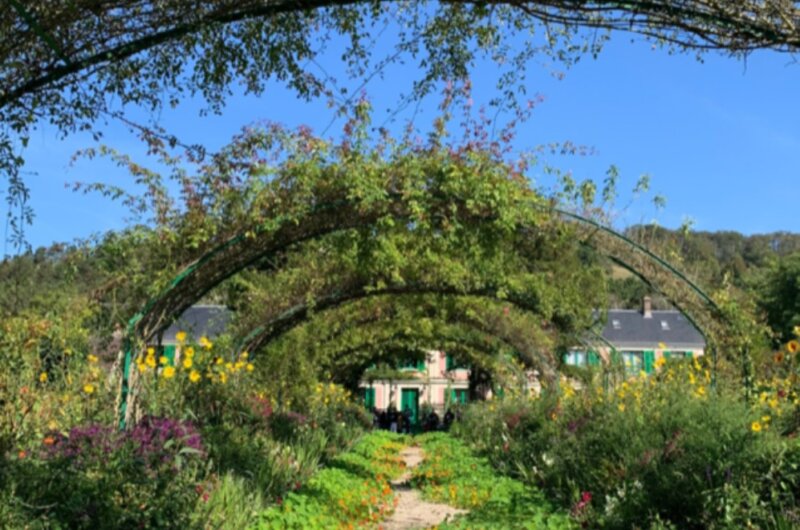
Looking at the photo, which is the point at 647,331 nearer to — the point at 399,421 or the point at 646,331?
the point at 646,331

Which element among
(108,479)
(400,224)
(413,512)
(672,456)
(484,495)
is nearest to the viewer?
(108,479)

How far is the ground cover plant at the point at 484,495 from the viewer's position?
6411 millimetres

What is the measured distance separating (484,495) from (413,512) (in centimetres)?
90

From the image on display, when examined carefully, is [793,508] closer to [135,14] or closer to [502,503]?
[502,503]

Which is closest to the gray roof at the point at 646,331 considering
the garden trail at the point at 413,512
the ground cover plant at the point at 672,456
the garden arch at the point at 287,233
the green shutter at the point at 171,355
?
the green shutter at the point at 171,355

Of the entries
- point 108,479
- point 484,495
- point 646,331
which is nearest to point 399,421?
point 646,331

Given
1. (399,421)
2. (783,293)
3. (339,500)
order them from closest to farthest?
(339,500) < (399,421) < (783,293)

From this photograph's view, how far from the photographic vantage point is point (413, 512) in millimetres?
7773

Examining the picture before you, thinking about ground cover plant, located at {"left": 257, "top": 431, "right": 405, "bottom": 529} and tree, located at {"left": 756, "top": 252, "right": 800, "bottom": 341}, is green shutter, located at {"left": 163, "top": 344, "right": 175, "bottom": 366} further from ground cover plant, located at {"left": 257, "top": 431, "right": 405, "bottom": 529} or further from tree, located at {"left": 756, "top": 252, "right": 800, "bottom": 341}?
tree, located at {"left": 756, "top": 252, "right": 800, "bottom": 341}

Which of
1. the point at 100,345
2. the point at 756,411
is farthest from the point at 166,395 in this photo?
the point at 756,411

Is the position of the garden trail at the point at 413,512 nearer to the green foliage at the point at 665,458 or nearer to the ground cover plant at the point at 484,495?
the ground cover plant at the point at 484,495

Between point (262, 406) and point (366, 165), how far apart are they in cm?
413

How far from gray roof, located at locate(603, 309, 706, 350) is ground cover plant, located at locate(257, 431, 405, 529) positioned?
119ft

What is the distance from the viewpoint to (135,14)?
11.1 feet
